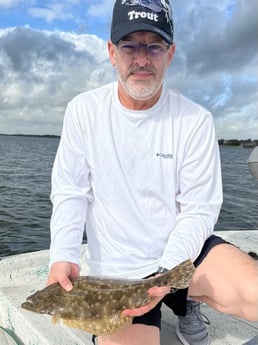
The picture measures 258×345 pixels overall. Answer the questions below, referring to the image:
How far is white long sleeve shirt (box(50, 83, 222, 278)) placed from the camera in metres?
2.59

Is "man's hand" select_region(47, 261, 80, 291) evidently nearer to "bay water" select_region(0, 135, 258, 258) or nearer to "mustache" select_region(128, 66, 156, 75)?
"mustache" select_region(128, 66, 156, 75)

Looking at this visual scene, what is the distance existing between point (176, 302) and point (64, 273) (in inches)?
29.8

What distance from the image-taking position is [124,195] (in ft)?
8.57

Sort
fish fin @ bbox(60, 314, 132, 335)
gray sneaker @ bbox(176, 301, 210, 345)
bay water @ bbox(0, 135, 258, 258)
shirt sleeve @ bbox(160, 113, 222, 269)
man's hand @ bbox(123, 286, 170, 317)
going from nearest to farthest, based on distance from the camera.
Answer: man's hand @ bbox(123, 286, 170, 317)
fish fin @ bbox(60, 314, 132, 335)
shirt sleeve @ bbox(160, 113, 222, 269)
gray sneaker @ bbox(176, 301, 210, 345)
bay water @ bbox(0, 135, 258, 258)

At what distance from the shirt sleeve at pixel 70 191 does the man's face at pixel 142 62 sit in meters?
0.47

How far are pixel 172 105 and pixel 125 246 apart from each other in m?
0.95

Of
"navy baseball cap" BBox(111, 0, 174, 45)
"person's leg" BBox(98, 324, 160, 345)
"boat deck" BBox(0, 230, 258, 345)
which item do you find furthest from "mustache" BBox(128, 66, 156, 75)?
"boat deck" BBox(0, 230, 258, 345)

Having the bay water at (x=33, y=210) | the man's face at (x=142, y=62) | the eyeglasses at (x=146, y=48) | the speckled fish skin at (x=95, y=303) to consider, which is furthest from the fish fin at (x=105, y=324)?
the bay water at (x=33, y=210)

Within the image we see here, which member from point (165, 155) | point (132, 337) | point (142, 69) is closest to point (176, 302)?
point (132, 337)

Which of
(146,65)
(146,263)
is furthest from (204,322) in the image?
(146,65)

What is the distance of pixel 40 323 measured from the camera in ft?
9.71

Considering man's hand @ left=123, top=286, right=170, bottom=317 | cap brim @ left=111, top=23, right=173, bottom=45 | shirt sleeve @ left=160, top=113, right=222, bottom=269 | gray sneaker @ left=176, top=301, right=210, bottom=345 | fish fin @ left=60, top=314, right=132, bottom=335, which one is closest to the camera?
man's hand @ left=123, top=286, right=170, bottom=317

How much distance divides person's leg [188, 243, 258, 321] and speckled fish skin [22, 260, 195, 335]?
0.43 m

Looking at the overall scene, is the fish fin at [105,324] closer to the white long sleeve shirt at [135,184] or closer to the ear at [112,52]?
the white long sleeve shirt at [135,184]
